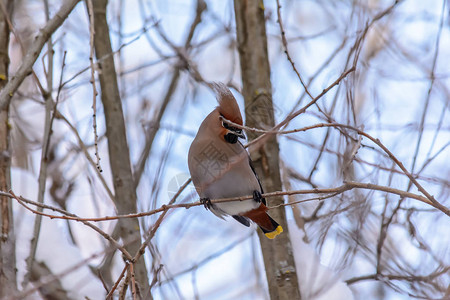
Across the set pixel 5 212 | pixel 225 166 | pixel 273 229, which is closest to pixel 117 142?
pixel 5 212

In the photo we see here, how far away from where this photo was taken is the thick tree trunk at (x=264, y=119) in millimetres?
3041

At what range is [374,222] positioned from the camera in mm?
3100

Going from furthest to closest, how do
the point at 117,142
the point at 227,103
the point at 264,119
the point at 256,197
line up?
the point at 117,142, the point at 264,119, the point at 256,197, the point at 227,103

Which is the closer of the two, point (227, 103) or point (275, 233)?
point (227, 103)

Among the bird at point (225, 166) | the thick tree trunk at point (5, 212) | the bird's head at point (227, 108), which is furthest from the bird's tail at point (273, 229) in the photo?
the thick tree trunk at point (5, 212)

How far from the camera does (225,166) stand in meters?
2.80

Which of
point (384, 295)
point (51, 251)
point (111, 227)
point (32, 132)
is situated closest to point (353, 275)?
point (384, 295)

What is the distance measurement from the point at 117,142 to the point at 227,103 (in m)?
1.12

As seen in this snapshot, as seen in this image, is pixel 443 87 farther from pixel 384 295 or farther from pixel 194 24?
pixel 194 24

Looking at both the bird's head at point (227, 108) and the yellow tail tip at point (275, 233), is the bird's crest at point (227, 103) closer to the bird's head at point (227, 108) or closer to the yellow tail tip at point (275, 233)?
the bird's head at point (227, 108)

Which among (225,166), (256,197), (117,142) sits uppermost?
(117,142)

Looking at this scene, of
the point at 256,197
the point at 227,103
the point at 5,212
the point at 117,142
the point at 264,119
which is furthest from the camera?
the point at 117,142

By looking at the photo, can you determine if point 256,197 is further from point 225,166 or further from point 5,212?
point 5,212

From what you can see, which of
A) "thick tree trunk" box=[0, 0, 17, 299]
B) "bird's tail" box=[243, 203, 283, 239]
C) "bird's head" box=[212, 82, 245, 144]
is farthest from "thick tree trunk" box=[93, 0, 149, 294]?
"bird's head" box=[212, 82, 245, 144]
